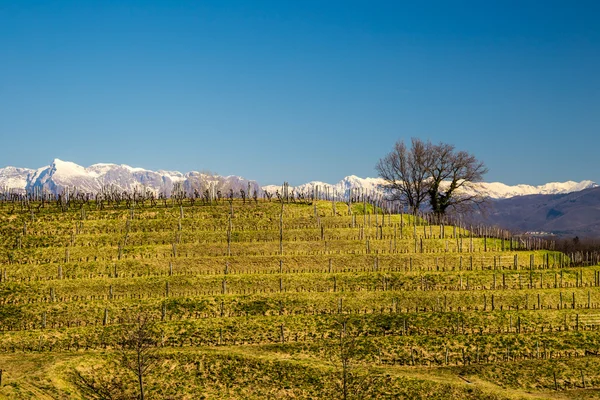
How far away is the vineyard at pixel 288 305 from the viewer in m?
54.2

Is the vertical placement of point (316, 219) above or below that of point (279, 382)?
above

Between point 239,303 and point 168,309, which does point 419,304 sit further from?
point 168,309

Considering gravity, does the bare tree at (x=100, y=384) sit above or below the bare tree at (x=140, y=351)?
below

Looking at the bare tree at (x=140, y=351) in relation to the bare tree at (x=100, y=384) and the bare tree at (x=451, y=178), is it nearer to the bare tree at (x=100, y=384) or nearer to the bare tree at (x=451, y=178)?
the bare tree at (x=100, y=384)

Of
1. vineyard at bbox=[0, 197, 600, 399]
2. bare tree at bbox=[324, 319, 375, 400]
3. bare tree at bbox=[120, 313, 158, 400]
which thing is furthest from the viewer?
vineyard at bbox=[0, 197, 600, 399]

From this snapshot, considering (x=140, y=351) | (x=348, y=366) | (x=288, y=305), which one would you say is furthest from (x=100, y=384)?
(x=288, y=305)

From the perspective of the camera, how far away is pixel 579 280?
85688 mm

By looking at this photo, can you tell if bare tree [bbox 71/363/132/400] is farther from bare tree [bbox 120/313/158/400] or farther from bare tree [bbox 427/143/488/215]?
bare tree [bbox 427/143/488/215]

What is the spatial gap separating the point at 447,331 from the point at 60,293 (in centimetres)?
4620

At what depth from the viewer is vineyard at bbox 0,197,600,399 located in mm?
54156

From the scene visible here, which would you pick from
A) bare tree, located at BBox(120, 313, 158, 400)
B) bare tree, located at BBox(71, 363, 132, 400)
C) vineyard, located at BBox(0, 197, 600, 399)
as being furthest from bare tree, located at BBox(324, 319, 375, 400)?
bare tree, located at BBox(71, 363, 132, 400)

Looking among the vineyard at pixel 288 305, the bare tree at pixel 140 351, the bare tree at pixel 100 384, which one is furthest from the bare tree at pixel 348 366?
the bare tree at pixel 100 384

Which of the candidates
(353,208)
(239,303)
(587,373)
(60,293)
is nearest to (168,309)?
(239,303)

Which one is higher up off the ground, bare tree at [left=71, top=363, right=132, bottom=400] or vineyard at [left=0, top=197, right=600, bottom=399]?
vineyard at [left=0, top=197, right=600, bottom=399]
